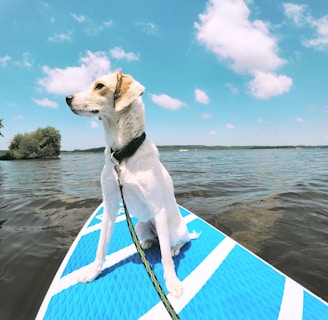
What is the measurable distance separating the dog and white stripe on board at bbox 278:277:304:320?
4.04ft

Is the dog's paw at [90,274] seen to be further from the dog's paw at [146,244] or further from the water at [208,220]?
the water at [208,220]

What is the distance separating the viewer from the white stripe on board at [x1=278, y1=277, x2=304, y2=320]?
8.07 ft

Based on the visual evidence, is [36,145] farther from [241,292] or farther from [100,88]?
[241,292]

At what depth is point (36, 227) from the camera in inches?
250

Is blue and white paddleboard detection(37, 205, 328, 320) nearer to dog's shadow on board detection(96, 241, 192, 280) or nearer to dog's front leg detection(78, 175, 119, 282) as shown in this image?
dog's shadow on board detection(96, 241, 192, 280)

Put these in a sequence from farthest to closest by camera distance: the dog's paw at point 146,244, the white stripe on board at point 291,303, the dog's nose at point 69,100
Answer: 1. the dog's paw at point 146,244
2. the white stripe on board at point 291,303
3. the dog's nose at point 69,100

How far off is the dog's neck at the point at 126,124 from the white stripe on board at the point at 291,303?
106 inches

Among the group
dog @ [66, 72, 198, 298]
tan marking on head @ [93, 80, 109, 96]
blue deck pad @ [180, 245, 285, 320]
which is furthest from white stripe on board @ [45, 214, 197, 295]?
tan marking on head @ [93, 80, 109, 96]

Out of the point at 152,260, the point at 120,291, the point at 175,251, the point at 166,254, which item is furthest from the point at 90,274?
the point at 175,251

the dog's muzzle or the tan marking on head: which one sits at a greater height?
the tan marking on head

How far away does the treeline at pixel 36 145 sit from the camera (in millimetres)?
64750

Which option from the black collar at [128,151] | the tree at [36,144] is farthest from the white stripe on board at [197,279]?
the tree at [36,144]

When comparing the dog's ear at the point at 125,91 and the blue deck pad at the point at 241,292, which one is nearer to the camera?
the dog's ear at the point at 125,91

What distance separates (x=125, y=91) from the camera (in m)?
2.46
